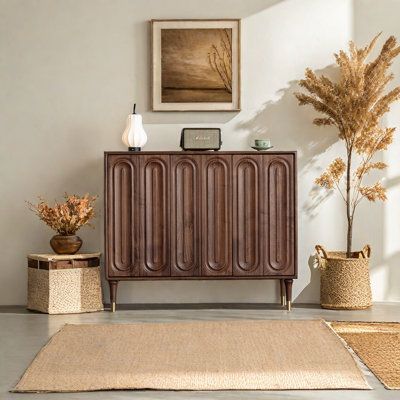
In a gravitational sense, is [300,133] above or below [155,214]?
above

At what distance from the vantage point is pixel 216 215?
19.3ft

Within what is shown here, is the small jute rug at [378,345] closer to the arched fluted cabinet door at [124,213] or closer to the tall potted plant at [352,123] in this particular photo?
the tall potted plant at [352,123]

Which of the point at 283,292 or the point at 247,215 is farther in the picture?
the point at 283,292

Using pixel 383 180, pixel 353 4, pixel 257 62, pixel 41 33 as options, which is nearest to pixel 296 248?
pixel 383 180

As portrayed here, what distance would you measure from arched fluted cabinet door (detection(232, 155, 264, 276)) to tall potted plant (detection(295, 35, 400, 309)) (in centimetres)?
53

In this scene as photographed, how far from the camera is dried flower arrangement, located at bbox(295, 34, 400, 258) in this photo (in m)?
5.99

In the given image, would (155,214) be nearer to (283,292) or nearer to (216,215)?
(216,215)

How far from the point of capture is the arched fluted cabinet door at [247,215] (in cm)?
586

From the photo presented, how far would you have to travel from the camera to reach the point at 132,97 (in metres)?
6.32

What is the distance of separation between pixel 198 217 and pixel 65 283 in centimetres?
101

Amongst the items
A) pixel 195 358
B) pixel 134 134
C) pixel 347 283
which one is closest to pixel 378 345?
pixel 195 358

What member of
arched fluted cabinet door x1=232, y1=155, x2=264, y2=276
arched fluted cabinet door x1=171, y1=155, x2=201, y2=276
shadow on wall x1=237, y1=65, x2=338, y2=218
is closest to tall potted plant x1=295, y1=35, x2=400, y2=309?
shadow on wall x1=237, y1=65, x2=338, y2=218

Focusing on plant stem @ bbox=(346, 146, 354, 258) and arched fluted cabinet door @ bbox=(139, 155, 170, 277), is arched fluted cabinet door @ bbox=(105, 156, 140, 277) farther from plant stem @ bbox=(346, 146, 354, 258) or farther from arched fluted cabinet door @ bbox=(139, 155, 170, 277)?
plant stem @ bbox=(346, 146, 354, 258)

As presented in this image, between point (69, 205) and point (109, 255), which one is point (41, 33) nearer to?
point (69, 205)
